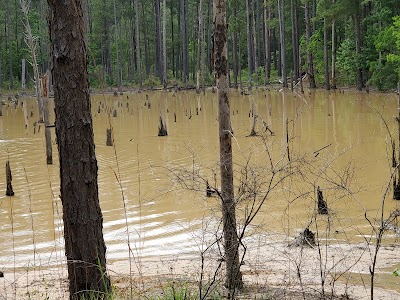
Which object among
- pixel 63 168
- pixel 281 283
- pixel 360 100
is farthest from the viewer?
pixel 360 100

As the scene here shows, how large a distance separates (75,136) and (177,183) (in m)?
1.56

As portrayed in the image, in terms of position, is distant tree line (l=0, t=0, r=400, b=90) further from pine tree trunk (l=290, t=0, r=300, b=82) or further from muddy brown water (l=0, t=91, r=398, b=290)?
muddy brown water (l=0, t=91, r=398, b=290)

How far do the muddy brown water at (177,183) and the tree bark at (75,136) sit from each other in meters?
0.29

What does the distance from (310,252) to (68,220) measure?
10.8 ft

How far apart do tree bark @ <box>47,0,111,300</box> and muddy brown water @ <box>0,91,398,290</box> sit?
29 cm

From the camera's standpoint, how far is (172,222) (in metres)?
8.71

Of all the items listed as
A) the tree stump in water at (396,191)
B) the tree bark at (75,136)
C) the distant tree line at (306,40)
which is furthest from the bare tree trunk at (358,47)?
the tree bark at (75,136)

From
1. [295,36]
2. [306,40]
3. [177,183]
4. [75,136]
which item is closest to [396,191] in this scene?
[177,183]

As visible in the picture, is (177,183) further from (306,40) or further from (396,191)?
(306,40)

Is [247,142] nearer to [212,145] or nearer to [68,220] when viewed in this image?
[212,145]

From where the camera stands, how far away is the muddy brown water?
740cm

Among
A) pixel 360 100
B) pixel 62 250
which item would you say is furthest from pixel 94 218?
pixel 360 100

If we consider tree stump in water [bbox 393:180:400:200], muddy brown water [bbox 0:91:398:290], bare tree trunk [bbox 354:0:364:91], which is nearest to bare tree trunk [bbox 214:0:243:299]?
muddy brown water [bbox 0:91:398:290]

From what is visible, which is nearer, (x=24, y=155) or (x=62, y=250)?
(x=62, y=250)
